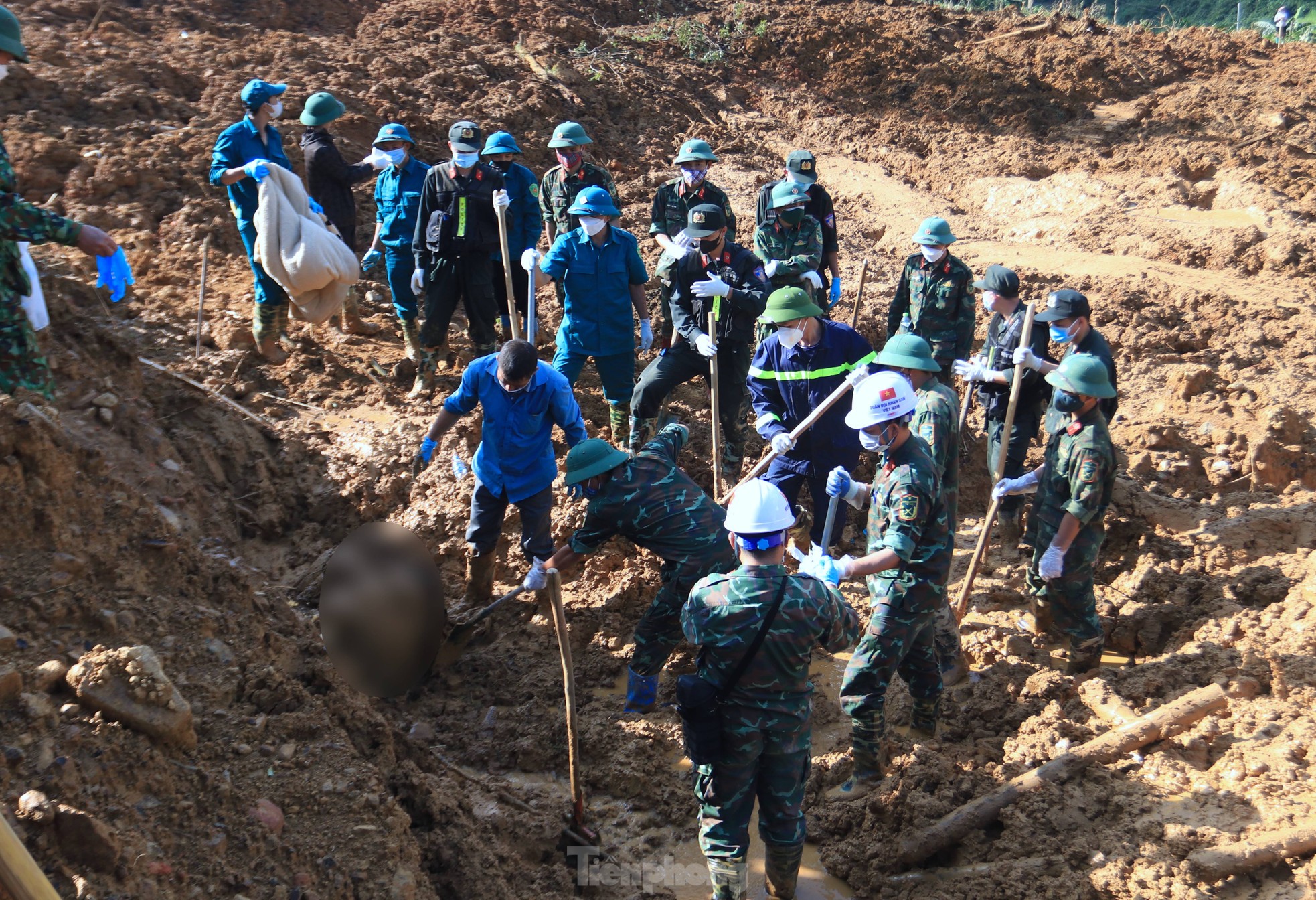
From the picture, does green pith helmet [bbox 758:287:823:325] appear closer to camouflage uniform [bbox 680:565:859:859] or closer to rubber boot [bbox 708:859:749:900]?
camouflage uniform [bbox 680:565:859:859]

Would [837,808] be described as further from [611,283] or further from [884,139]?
[884,139]

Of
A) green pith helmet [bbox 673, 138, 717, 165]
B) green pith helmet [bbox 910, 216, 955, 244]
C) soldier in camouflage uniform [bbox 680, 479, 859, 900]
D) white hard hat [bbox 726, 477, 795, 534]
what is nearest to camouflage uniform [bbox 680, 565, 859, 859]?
soldier in camouflage uniform [bbox 680, 479, 859, 900]

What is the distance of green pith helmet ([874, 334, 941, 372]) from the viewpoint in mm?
5508

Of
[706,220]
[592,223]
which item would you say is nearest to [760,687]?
[706,220]

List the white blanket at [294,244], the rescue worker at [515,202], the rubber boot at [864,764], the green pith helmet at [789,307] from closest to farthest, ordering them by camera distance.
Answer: the rubber boot at [864,764]
the green pith helmet at [789,307]
the white blanket at [294,244]
the rescue worker at [515,202]

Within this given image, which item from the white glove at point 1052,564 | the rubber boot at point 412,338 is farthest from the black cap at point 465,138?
the white glove at point 1052,564

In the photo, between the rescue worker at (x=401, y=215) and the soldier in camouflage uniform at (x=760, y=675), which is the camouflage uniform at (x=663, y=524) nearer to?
the soldier in camouflage uniform at (x=760, y=675)

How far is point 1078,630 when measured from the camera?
591cm

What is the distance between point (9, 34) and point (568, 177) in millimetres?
4468

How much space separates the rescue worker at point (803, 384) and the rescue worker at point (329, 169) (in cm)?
365

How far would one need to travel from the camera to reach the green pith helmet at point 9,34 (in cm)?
409

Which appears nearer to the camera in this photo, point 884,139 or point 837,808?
point 837,808

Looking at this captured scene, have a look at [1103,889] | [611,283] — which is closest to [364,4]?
[611,283]

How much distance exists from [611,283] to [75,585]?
163 inches
